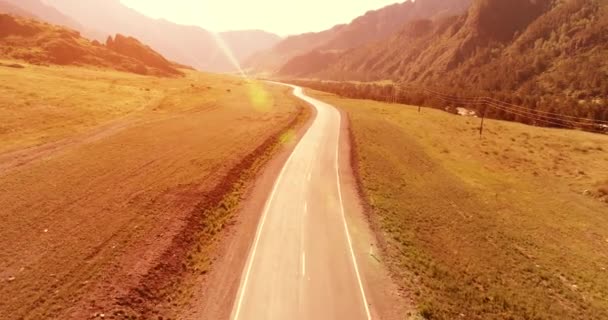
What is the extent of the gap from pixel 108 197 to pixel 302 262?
17920 millimetres

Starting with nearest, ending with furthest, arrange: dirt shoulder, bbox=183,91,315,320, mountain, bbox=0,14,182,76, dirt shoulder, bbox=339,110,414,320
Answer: dirt shoulder, bbox=183,91,315,320
dirt shoulder, bbox=339,110,414,320
mountain, bbox=0,14,182,76

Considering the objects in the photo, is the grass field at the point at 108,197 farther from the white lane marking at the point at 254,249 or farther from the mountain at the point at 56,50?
the mountain at the point at 56,50

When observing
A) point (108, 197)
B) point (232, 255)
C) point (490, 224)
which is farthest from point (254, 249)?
point (490, 224)

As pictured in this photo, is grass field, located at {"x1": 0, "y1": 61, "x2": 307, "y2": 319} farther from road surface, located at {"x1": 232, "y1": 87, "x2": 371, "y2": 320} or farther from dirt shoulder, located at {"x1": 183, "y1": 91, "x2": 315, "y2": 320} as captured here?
road surface, located at {"x1": 232, "y1": 87, "x2": 371, "y2": 320}

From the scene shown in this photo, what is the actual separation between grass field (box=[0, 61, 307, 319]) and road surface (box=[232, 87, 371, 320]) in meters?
3.80

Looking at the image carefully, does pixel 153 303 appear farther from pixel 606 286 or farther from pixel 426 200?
pixel 606 286

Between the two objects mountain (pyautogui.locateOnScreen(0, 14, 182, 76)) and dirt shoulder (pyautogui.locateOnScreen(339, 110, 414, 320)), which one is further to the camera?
mountain (pyautogui.locateOnScreen(0, 14, 182, 76))

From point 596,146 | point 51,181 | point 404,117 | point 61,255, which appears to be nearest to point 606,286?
point 61,255

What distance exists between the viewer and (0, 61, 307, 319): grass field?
18.1 metres

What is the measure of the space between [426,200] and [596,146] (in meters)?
53.1

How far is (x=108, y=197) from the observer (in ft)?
92.3

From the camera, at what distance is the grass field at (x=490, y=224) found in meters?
20.3

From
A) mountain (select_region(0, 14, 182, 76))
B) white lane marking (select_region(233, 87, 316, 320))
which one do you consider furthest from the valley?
mountain (select_region(0, 14, 182, 76))

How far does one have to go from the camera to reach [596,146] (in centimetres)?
6359
